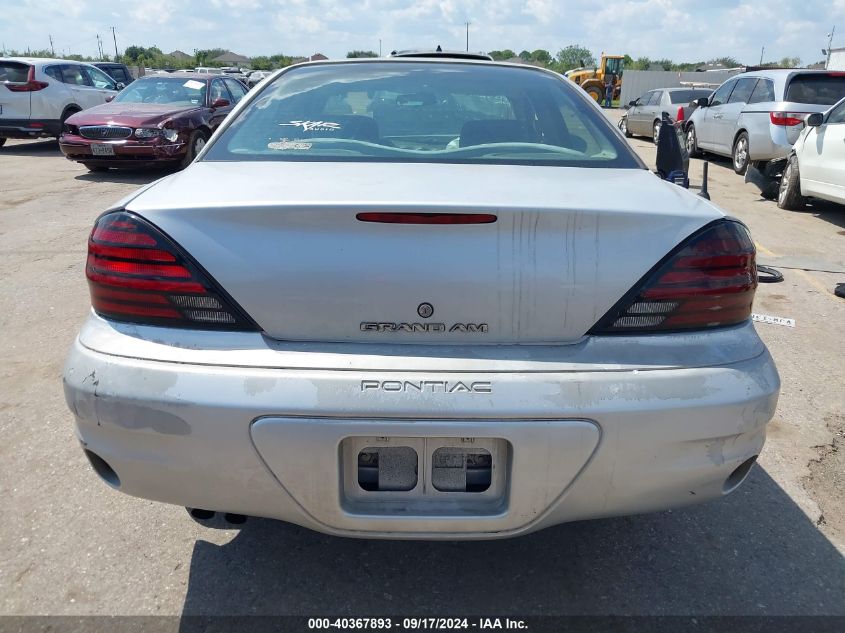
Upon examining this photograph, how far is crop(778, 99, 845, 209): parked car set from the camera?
7.53 m

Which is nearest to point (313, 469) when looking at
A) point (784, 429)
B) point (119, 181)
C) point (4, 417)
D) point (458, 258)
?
point (458, 258)

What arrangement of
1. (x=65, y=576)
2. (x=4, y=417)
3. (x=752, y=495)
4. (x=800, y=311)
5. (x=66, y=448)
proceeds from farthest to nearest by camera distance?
1. (x=800, y=311)
2. (x=4, y=417)
3. (x=66, y=448)
4. (x=752, y=495)
5. (x=65, y=576)

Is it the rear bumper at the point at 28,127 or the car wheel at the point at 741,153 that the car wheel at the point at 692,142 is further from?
the rear bumper at the point at 28,127

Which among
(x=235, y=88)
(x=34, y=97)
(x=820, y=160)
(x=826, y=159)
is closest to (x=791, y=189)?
(x=820, y=160)

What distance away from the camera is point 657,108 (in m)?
17.4

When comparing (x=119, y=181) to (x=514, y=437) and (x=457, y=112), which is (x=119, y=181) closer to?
(x=457, y=112)

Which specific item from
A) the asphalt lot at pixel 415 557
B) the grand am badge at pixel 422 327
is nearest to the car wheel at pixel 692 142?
the asphalt lot at pixel 415 557

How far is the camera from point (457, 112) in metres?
2.75

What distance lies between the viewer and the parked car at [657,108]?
54.1 feet

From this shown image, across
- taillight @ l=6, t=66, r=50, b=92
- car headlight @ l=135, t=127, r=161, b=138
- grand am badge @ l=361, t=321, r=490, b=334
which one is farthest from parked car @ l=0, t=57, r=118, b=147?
grand am badge @ l=361, t=321, r=490, b=334

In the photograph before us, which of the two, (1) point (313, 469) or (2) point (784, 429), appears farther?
(2) point (784, 429)

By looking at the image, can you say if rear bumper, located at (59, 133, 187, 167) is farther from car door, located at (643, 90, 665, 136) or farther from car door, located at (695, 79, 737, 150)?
car door, located at (643, 90, 665, 136)

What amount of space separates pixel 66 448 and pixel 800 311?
4740 millimetres

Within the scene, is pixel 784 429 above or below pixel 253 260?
below
